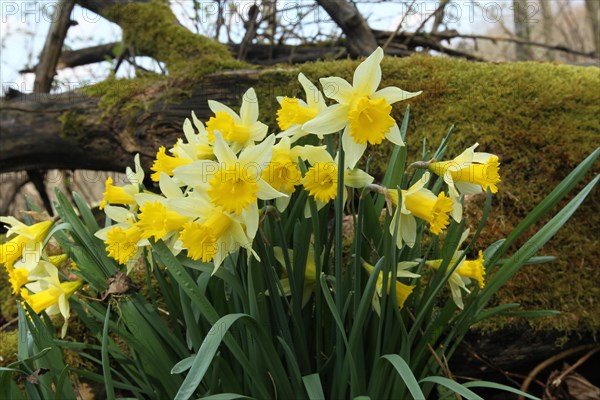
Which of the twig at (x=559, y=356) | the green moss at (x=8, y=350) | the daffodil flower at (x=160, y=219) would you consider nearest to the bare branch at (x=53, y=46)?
the green moss at (x=8, y=350)

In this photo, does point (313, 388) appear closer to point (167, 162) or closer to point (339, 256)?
point (339, 256)

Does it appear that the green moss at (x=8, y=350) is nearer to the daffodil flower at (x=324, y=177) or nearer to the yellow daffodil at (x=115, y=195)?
the yellow daffodil at (x=115, y=195)

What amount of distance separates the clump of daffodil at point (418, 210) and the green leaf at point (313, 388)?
31cm

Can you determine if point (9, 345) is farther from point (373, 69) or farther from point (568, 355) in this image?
point (568, 355)

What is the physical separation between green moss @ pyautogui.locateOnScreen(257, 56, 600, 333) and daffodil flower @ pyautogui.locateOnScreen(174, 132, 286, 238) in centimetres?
99

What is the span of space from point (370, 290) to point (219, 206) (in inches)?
12.2

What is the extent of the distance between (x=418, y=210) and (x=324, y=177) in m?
0.18

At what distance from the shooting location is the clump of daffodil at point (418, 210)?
0.96m

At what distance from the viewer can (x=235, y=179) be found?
3.03 ft

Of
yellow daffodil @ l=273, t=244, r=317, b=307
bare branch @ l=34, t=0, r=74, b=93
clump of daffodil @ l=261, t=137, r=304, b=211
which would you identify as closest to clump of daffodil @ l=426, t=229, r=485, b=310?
yellow daffodil @ l=273, t=244, r=317, b=307

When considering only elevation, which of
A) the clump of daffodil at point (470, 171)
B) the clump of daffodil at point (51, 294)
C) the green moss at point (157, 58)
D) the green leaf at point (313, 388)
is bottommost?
the green leaf at point (313, 388)

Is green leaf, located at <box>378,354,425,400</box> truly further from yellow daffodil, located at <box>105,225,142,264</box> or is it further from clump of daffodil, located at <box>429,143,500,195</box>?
yellow daffodil, located at <box>105,225,142,264</box>

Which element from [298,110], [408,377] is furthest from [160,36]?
[408,377]

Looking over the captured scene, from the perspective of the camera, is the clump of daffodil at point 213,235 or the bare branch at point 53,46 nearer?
the clump of daffodil at point 213,235
